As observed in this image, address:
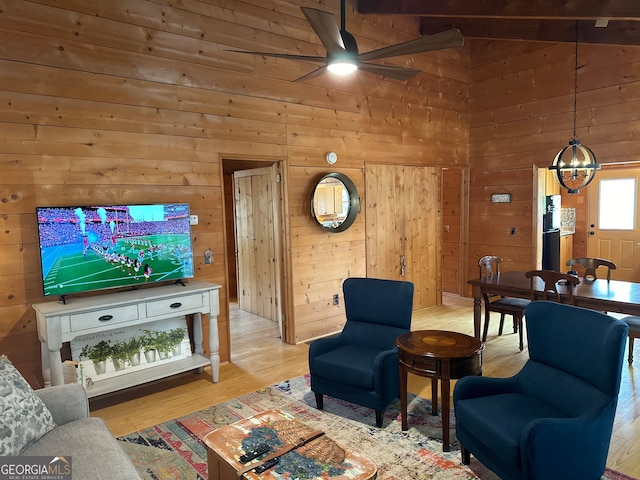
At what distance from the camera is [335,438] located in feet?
9.96

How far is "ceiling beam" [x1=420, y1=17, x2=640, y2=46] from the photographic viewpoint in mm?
4965

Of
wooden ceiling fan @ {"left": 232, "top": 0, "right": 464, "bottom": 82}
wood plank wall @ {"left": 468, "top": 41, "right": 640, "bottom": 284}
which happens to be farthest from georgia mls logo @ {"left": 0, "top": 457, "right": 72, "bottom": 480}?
wood plank wall @ {"left": 468, "top": 41, "right": 640, "bottom": 284}

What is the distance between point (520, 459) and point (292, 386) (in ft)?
7.02

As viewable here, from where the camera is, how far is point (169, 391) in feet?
12.8

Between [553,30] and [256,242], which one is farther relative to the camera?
[256,242]

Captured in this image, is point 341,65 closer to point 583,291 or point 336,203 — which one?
point 336,203

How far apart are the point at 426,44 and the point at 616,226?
22.0 feet

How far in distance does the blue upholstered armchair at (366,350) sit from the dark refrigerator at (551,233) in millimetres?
3989

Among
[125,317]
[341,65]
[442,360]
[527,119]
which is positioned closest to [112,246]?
[125,317]

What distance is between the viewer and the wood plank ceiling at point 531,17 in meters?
3.74

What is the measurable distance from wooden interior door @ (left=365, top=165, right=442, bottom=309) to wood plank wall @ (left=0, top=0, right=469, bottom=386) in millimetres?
242

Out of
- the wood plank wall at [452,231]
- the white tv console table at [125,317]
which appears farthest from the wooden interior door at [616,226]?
the white tv console table at [125,317]

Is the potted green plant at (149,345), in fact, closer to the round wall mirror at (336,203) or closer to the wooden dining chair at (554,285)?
the round wall mirror at (336,203)

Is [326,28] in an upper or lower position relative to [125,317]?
upper
